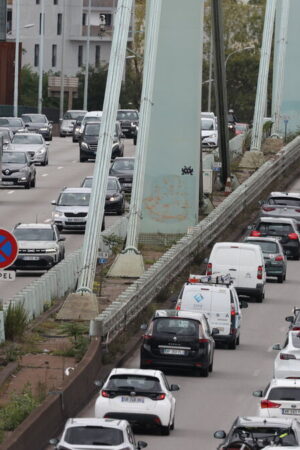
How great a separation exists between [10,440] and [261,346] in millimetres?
16544

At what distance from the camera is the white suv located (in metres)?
26.8

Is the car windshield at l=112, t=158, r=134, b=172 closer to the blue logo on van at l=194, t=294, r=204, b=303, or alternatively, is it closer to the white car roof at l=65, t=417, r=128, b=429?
the blue logo on van at l=194, t=294, r=204, b=303

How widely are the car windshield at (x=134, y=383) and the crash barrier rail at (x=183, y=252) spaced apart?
7066 mm

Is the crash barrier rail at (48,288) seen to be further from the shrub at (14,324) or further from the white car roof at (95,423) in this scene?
the white car roof at (95,423)

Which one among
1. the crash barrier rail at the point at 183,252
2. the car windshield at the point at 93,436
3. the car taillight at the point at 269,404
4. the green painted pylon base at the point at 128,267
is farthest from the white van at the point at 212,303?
the car windshield at the point at 93,436

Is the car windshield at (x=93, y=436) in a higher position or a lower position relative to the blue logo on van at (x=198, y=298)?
higher

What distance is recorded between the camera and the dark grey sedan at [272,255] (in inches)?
1966

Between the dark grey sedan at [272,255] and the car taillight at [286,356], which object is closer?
the car taillight at [286,356]

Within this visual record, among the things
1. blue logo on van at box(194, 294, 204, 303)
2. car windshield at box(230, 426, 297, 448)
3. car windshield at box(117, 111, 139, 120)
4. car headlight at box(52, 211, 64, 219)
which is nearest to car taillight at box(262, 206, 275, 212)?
car headlight at box(52, 211, 64, 219)

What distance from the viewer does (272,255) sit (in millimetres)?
50000

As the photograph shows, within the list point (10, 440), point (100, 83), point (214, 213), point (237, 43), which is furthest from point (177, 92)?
point (237, 43)

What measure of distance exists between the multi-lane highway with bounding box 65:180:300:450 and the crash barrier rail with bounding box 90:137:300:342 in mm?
1138

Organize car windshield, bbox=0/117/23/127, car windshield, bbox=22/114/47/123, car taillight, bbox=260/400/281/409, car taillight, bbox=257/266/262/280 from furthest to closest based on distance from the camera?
car windshield, bbox=22/114/47/123
car windshield, bbox=0/117/23/127
car taillight, bbox=257/266/262/280
car taillight, bbox=260/400/281/409

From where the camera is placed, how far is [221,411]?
30562mm
